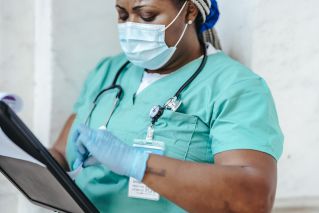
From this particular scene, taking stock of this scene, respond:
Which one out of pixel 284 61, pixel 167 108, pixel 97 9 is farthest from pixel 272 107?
pixel 97 9

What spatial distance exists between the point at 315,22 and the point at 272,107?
48 cm

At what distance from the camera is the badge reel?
132cm

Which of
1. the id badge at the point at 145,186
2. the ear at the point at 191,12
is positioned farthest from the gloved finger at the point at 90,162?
the ear at the point at 191,12

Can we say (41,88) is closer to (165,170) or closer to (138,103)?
(138,103)

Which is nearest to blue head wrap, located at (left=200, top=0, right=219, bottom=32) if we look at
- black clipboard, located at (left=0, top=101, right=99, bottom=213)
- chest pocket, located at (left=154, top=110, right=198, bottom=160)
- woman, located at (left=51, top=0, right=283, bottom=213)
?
woman, located at (left=51, top=0, right=283, bottom=213)

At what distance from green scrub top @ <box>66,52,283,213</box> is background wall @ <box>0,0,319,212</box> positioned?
27 cm

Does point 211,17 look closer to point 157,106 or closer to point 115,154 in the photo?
point 157,106

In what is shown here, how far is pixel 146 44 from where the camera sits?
4.64 ft

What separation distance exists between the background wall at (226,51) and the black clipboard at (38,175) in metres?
0.28

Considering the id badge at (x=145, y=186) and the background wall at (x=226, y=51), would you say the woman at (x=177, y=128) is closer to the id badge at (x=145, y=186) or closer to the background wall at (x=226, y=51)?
the id badge at (x=145, y=186)

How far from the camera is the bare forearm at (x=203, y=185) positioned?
117 cm

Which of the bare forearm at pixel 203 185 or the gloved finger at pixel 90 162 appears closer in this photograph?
the bare forearm at pixel 203 185

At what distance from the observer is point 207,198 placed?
1.17m

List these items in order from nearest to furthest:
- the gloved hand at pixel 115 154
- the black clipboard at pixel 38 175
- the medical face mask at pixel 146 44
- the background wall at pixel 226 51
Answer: the black clipboard at pixel 38 175
the gloved hand at pixel 115 154
the medical face mask at pixel 146 44
the background wall at pixel 226 51
